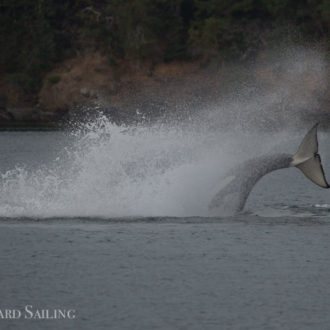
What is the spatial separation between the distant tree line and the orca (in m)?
66.6

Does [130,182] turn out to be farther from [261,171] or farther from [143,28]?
[143,28]

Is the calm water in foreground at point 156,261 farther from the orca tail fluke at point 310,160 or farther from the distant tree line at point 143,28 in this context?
the distant tree line at point 143,28

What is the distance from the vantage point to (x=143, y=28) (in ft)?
350

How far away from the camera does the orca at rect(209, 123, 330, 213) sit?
30.5m

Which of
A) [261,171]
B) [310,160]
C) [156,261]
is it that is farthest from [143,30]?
[156,261]

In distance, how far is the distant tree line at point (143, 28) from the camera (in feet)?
330

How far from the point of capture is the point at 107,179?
3541cm

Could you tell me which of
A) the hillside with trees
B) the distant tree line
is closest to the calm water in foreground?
the hillside with trees

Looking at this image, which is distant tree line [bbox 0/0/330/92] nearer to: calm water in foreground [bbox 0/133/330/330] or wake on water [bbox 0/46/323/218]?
wake on water [bbox 0/46/323/218]

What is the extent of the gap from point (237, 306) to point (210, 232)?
774 cm

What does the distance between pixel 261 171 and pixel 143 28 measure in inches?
3033

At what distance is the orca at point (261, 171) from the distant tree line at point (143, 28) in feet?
219

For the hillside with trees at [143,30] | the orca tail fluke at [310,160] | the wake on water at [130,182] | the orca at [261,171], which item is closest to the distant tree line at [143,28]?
the hillside with trees at [143,30]

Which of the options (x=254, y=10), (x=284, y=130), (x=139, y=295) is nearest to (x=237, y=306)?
(x=139, y=295)
